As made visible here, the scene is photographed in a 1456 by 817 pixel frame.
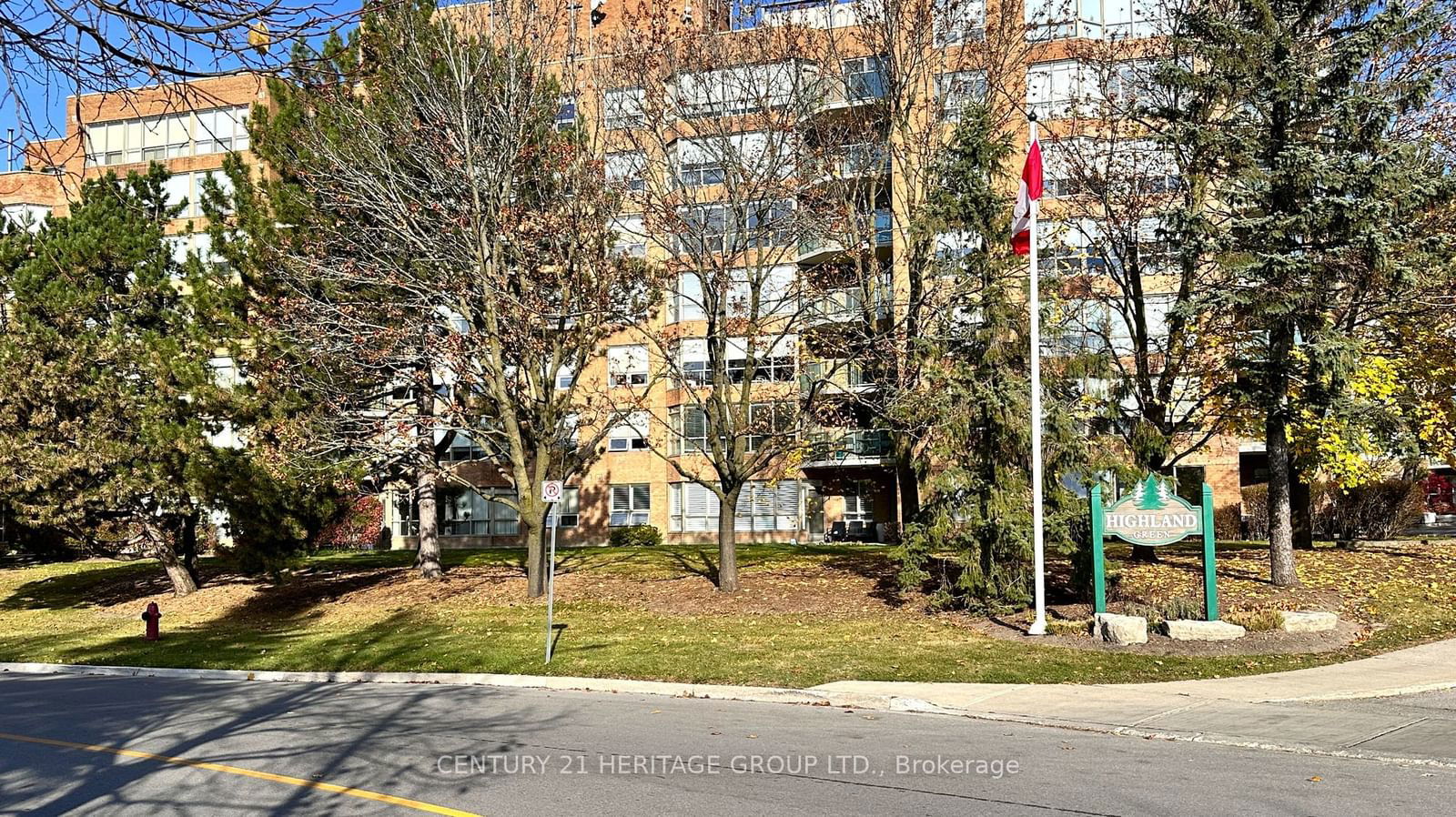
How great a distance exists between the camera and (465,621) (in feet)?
71.1

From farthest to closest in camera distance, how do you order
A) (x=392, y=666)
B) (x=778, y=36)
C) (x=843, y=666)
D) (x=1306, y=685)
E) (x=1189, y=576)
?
(x=778, y=36) < (x=1189, y=576) < (x=392, y=666) < (x=843, y=666) < (x=1306, y=685)

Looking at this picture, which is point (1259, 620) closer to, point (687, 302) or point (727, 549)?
point (727, 549)

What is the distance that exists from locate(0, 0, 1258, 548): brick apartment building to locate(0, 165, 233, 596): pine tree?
55.5 inches

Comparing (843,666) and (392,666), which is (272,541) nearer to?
(392,666)

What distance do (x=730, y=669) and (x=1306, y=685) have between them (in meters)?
7.01

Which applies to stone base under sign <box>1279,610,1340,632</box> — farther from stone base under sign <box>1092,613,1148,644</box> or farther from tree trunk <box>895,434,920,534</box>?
tree trunk <box>895,434,920,534</box>

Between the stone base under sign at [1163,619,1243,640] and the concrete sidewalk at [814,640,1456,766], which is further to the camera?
the stone base under sign at [1163,619,1243,640]

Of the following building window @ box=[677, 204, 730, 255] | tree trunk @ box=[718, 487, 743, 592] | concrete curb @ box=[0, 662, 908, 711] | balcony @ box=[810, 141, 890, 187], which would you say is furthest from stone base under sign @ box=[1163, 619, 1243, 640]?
balcony @ box=[810, 141, 890, 187]

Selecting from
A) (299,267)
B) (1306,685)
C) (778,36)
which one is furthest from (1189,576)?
(299,267)

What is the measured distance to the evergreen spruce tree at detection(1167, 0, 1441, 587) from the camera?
18.3 m

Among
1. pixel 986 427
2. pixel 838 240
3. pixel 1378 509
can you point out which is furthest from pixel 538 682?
pixel 1378 509

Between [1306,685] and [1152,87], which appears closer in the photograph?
[1306,685]

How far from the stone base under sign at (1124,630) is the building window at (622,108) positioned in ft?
43.4

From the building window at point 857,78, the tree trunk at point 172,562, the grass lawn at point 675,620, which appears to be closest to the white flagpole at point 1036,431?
the grass lawn at point 675,620
